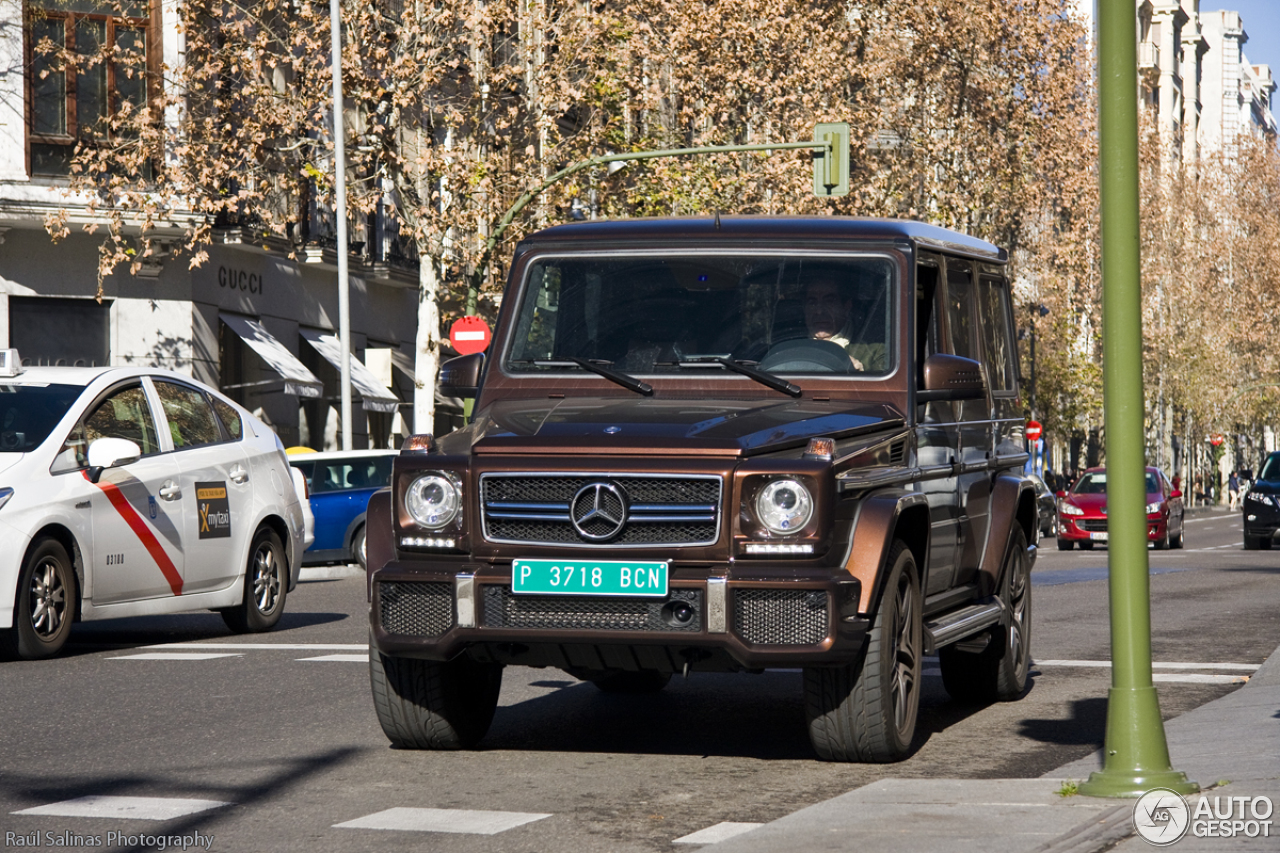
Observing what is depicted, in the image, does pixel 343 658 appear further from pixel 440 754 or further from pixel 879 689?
pixel 879 689

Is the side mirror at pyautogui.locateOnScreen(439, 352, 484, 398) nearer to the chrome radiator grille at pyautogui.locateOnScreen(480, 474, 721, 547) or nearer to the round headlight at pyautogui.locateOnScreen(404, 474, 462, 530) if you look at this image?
the round headlight at pyautogui.locateOnScreen(404, 474, 462, 530)

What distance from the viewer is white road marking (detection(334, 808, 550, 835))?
6.20 meters

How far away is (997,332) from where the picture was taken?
10133 mm

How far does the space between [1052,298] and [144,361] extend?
34.4 m

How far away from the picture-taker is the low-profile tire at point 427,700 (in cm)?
761

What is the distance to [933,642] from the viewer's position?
789 cm

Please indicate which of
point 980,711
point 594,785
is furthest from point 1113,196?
point 980,711

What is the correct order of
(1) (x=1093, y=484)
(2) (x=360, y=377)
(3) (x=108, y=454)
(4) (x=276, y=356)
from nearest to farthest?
(3) (x=108, y=454)
(4) (x=276, y=356)
(2) (x=360, y=377)
(1) (x=1093, y=484)

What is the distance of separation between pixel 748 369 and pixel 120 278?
25369 millimetres

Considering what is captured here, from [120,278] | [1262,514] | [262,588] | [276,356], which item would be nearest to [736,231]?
[262,588]

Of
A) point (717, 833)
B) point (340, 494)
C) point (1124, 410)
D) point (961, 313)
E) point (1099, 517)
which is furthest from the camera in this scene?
point (1099, 517)

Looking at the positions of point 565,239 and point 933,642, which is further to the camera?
point 565,239

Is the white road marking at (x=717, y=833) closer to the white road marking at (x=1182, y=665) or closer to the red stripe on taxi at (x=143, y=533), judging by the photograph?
the white road marking at (x=1182, y=665)

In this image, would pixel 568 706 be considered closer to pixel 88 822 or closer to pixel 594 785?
pixel 594 785
